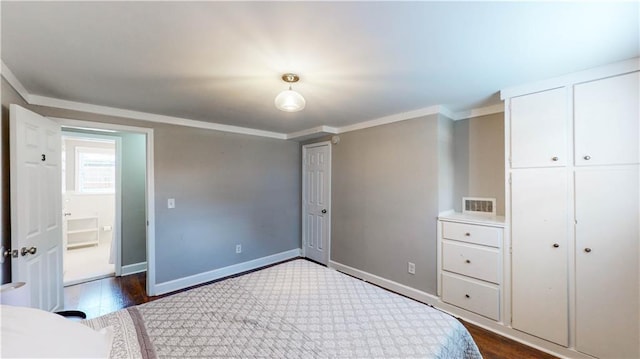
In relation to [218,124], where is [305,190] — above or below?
below

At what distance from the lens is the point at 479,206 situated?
2.87m

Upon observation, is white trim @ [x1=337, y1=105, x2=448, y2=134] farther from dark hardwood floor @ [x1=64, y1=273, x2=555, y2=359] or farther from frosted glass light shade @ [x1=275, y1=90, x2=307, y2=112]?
dark hardwood floor @ [x1=64, y1=273, x2=555, y2=359]

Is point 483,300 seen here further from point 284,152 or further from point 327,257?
point 284,152

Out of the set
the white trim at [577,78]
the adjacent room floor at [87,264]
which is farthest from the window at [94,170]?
the white trim at [577,78]

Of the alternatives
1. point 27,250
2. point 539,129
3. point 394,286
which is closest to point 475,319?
point 394,286

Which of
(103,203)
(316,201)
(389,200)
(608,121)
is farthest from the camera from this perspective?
(103,203)

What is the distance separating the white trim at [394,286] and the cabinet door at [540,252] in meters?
0.78

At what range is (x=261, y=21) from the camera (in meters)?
1.27

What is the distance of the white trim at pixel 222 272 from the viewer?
3158 millimetres

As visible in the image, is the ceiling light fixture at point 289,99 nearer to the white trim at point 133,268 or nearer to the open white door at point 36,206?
the open white door at point 36,206

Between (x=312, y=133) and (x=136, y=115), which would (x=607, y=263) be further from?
(x=136, y=115)

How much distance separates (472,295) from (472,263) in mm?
316

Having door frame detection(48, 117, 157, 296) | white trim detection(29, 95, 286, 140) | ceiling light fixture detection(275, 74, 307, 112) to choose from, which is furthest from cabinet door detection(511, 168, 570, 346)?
door frame detection(48, 117, 157, 296)

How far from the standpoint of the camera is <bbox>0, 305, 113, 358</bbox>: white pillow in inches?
32.0
